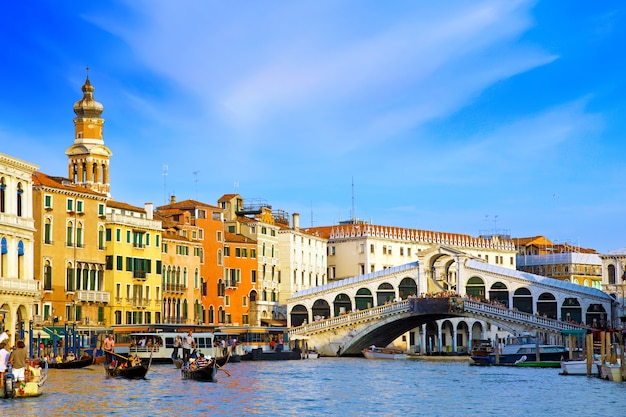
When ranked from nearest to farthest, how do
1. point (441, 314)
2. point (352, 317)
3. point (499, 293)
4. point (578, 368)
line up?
point (578, 368), point (441, 314), point (352, 317), point (499, 293)

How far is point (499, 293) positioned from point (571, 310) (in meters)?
4.37

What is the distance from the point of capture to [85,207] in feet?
204

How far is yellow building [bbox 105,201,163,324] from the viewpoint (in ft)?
211

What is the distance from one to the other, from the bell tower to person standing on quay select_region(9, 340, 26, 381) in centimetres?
4306

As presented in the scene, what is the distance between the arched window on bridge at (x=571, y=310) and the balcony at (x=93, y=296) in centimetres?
2480

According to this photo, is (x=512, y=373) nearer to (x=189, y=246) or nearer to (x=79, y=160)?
(x=189, y=246)

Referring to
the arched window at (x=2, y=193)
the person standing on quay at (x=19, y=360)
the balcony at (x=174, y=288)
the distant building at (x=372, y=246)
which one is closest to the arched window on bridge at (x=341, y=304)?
the balcony at (x=174, y=288)

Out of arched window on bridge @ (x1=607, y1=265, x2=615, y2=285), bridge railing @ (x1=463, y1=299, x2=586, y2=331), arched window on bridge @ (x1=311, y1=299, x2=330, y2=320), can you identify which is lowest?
bridge railing @ (x1=463, y1=299, x2=586, y2=331)

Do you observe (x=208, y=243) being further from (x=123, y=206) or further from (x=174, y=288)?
(x=123, y=206)

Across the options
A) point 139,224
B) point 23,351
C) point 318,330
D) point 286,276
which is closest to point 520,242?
point 286,276

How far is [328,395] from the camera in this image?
37.0m

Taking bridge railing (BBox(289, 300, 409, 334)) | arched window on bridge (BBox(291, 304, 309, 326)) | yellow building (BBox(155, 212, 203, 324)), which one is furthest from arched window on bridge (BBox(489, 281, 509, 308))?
yellow building (BBox(155, 212, 203, 324))

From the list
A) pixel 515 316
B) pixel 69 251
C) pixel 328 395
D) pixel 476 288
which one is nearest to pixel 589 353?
pixel 328 395

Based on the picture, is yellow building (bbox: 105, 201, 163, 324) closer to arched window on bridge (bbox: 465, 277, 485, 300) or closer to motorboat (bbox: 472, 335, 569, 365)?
arched window on bridge (bbox: 465, 277, 485, 300)
